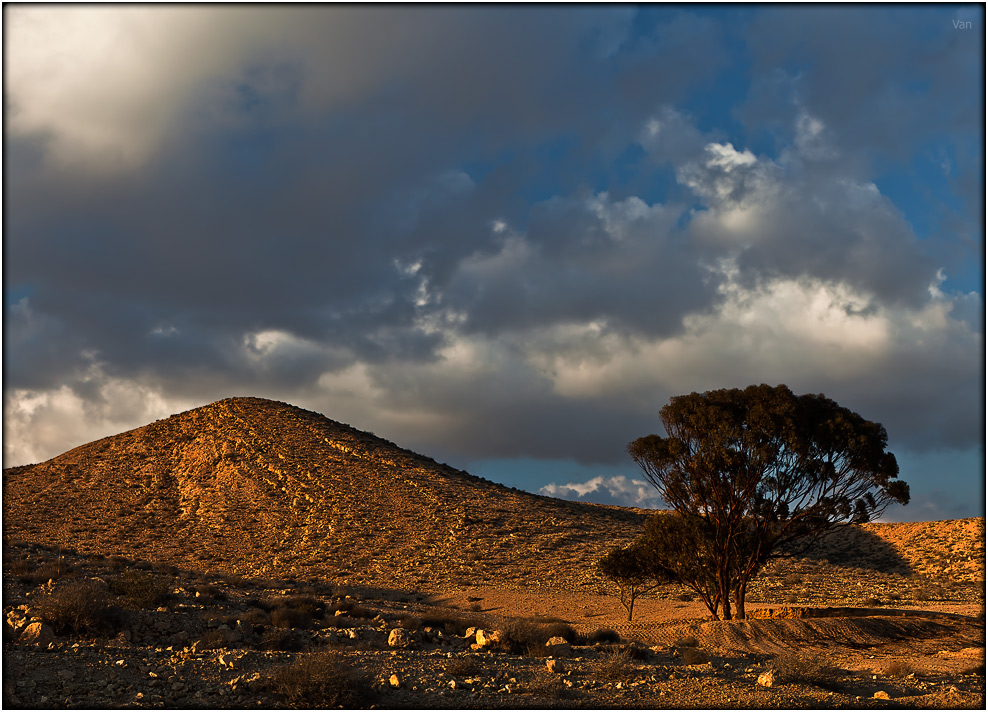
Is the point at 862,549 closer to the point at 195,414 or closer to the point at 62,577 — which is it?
the point at 62,577

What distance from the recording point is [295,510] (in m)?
65.6

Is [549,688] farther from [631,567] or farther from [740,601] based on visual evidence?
[631,567]

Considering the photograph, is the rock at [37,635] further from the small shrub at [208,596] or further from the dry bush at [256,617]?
the small shrub at [208,596]

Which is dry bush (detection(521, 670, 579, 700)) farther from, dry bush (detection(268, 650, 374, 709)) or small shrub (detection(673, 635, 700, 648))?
small shrub (detection(673, 635, 700, 648))

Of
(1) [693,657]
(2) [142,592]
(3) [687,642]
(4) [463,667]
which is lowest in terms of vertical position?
(3) [687,642]

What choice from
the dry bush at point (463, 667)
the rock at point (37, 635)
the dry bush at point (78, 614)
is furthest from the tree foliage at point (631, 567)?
the rock at point (37, 635)

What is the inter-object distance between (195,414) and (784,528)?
8108cm

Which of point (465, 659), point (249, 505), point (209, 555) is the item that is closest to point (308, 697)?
point (465, 659)

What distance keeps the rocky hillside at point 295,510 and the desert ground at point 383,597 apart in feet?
1.03

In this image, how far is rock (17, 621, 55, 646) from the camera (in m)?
16.0

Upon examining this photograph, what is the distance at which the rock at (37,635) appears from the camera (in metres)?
16.0

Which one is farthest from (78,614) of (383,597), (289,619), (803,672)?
(383,597)

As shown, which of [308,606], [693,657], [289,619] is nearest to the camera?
[693,657]

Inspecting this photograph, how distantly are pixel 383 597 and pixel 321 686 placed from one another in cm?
2973
